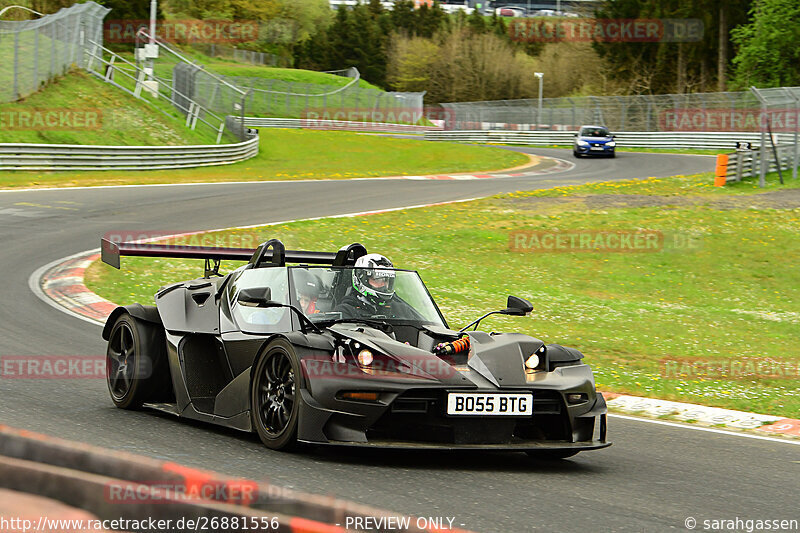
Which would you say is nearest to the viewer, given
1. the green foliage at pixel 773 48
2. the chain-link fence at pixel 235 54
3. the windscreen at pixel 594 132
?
the windscreen at pixel 594 132

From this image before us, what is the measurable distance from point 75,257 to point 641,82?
6851cm

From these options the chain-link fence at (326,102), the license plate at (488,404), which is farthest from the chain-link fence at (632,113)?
the license plate at (488,404)

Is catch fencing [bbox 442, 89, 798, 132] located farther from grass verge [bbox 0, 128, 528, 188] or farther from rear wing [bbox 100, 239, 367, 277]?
rear wing [bbox 100, 239, 367, 277]

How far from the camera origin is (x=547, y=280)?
1750 centimetres

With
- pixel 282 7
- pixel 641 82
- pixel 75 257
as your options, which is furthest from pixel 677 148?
pixel 282 7

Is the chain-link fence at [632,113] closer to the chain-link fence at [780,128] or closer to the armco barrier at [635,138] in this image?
the armco barrier at [635,138]

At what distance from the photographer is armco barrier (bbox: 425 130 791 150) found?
50938 millimetres

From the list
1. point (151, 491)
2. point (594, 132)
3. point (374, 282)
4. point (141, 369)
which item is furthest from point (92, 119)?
point (151, 491)

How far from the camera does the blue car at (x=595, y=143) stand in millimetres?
46312

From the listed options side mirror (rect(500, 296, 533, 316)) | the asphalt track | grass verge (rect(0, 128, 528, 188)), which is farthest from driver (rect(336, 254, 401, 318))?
grass verge (rect(0, 128, 528, 188))

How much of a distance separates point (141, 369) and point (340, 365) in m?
2.25

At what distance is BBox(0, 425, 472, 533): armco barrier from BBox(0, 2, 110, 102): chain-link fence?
29707 mm

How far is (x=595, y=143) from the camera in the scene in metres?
46.4

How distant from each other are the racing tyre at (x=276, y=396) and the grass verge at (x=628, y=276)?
465 cm
